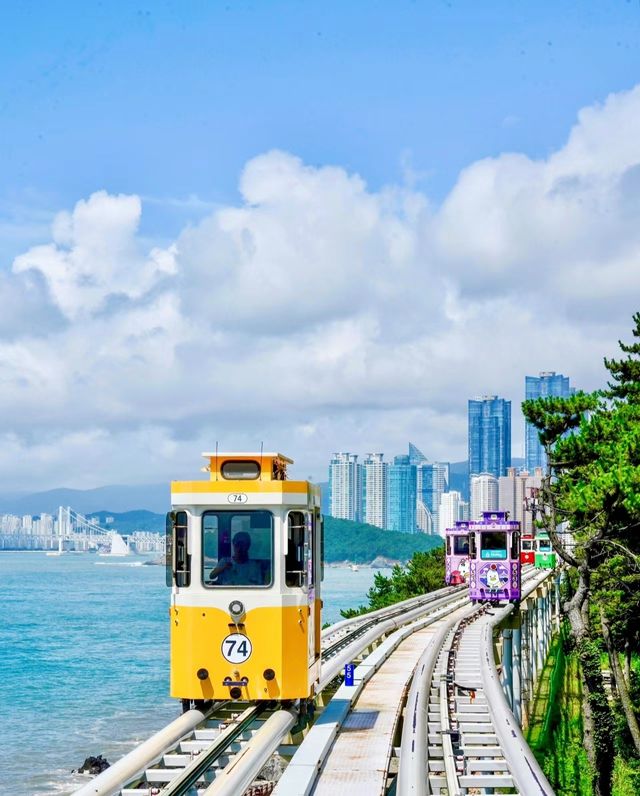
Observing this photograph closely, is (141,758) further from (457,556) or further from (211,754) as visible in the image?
(457,556)

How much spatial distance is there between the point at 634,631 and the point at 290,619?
27335mm

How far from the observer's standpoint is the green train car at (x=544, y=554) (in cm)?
7041

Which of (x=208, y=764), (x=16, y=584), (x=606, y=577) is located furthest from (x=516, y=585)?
(x=16, y=584)

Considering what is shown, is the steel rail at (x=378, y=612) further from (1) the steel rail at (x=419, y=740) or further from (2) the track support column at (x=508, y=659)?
(1) the steel rail at (x=419, y=740)

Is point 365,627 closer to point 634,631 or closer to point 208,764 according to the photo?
point 634,631

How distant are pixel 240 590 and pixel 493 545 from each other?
2439 centimetres

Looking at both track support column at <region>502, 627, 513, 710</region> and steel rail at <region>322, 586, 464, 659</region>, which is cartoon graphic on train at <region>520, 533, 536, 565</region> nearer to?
steel rail at <region>322, 586, 464, 659</region>

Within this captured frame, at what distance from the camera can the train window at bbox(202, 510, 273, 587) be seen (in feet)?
41.5

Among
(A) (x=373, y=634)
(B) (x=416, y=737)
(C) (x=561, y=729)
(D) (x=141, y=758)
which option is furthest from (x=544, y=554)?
(D) (x=141, y=758)

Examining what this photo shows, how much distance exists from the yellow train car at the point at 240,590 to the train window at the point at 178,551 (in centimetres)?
1

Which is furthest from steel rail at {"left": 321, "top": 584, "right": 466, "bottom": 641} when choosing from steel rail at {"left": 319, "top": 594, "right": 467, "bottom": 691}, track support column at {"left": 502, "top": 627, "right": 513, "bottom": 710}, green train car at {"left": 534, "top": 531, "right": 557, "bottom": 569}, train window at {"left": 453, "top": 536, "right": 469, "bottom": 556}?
green train car at {"left": 534, "top": 531, "right": 557, "bottom": 569}

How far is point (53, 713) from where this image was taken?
52281 mm

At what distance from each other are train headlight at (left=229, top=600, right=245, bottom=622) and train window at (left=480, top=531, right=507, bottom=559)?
934 inches

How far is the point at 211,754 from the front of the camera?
426 inches
